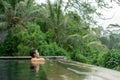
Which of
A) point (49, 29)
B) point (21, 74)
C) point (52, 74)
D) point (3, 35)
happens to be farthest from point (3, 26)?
point (52, 74)

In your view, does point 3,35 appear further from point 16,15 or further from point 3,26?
point 16,15

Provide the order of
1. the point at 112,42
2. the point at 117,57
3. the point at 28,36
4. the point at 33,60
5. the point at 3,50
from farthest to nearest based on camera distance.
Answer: the point at 112,42, the point at 3,50, the point at 28,36, the point at 117,57, the point at 33,60

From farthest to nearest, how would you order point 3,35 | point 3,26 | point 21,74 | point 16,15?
point 3,35, point 16,15, point 3,26, point 21,74

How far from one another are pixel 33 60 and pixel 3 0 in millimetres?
Answer: 9253

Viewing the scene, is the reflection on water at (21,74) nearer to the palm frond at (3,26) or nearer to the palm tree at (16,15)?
the palm frond at (3,26)

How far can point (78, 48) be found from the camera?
19.4 m

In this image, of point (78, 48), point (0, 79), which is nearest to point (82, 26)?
point (78, 48)

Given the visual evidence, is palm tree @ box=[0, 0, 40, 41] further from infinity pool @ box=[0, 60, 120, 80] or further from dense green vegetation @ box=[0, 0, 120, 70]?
infinity pool @ box=[0, 60, 120, 80]

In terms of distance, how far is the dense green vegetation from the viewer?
1781cm

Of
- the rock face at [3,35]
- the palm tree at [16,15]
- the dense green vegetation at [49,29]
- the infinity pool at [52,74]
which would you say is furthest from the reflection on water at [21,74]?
the rock face at [3,35]

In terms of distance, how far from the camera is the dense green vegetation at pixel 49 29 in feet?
58.4

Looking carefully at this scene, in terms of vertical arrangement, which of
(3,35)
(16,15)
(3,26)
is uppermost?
(16,15)

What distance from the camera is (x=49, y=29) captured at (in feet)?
63.0

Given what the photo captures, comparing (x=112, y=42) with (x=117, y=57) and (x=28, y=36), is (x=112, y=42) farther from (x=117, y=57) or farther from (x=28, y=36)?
(x=117, y=57)
